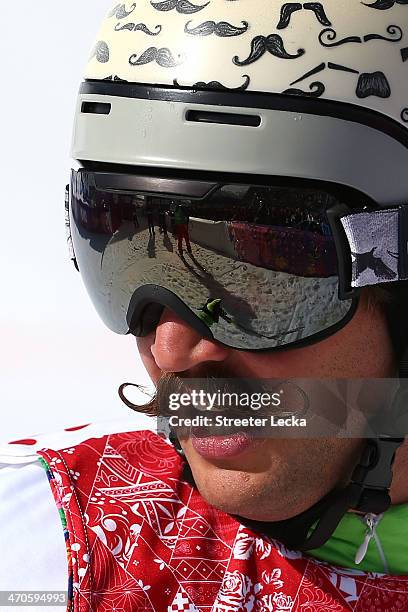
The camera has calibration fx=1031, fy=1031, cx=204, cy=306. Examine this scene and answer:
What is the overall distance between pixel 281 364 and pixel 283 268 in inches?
5.9

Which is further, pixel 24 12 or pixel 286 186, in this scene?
pixel 24 12

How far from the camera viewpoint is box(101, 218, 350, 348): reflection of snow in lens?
1358 mm

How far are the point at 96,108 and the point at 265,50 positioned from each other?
0.85ft

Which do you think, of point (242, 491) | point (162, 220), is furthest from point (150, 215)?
point (242, 491)

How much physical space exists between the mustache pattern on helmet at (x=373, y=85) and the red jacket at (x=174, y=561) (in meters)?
0.69

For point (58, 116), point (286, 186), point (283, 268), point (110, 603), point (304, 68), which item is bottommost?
point (110, 603)

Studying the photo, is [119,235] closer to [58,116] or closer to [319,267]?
[319,267]

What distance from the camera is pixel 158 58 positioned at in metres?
1.36

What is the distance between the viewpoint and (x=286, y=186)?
1328 mm

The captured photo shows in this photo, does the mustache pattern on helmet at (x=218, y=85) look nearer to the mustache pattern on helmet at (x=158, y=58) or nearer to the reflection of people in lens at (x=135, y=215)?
the mustache pattern on helmet at (x=158, y=58)

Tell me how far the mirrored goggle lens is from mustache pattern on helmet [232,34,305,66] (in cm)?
17

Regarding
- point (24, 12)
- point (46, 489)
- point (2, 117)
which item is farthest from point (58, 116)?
point (46, 489)

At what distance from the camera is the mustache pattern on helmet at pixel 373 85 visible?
1.34 metres

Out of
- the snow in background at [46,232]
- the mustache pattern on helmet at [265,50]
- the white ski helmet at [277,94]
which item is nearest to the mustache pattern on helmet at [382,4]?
the white ski helmet at [277,94]
